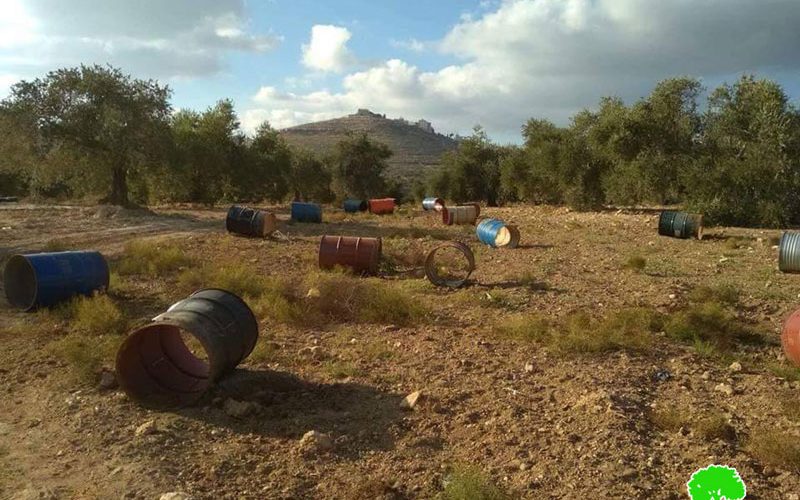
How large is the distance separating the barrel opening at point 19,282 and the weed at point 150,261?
203cm

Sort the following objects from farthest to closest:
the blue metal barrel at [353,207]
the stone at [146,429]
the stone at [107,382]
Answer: the blue metal barrel at [353,207], the stone at [107,382], the stone at [146,429]

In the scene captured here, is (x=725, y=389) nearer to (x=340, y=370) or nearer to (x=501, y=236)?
(x=340, y=370)

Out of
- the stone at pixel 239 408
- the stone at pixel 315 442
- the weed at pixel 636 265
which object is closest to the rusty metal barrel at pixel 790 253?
the weed at pixel 636 265

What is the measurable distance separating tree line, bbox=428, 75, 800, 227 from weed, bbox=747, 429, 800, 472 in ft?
61.5

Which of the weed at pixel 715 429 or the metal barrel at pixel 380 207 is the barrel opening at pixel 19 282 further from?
the metal barrel at pixel 380 207

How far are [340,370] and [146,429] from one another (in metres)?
1.98

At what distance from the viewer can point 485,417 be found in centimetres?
518

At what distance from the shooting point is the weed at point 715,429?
4738mm

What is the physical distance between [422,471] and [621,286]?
719 centimetres

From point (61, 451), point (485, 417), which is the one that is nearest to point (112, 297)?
point (61, 451)

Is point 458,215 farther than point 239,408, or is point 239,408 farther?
point 458,215

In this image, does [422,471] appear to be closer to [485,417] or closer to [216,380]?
[485,417]

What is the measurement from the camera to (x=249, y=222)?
16938 mm

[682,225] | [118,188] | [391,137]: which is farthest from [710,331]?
[391,137]
